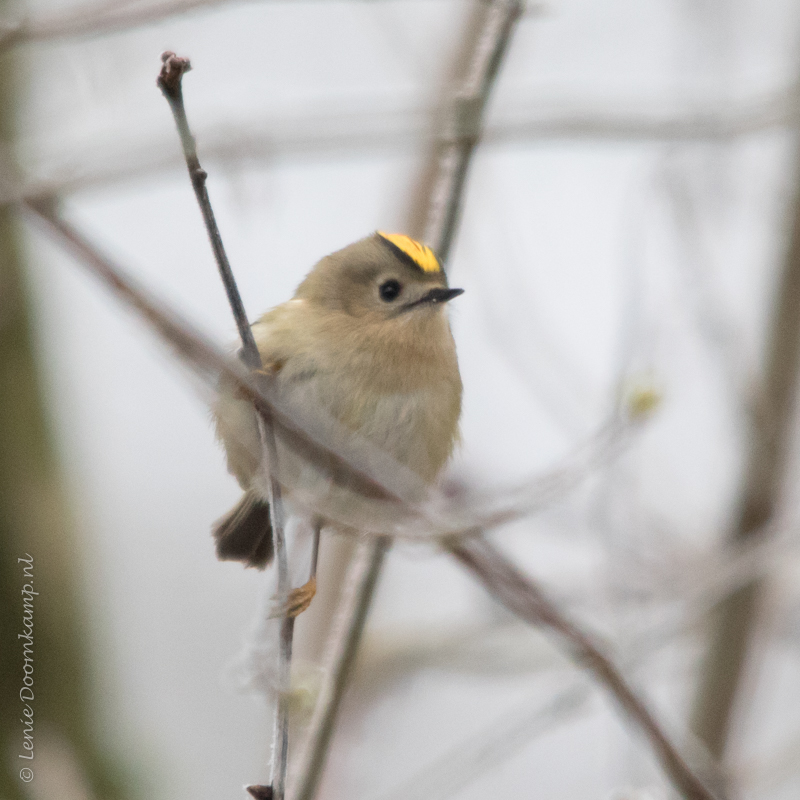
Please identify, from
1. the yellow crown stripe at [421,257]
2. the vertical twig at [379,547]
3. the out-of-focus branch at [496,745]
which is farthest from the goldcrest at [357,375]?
the out-of-focus branch at [496,745]

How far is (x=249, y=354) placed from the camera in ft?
5.06

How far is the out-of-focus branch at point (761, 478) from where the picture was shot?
343 centimetres

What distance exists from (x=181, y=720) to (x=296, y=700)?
421 cm

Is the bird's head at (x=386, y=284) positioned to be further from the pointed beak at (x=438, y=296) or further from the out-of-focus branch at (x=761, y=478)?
the out-of-focus branch at (x=761, y=478)

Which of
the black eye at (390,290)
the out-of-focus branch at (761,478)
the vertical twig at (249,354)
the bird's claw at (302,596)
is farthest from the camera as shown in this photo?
the out-of-focus branch at (761,478)

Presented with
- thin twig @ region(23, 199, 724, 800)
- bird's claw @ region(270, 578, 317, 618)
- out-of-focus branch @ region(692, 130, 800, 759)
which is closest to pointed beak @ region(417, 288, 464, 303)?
bird's claw @ region(270, 578, 317, 618)

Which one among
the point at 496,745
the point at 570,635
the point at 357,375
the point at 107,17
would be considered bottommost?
the point at 570,635

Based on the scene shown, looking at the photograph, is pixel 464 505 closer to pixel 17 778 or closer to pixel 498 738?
pixel 498 738

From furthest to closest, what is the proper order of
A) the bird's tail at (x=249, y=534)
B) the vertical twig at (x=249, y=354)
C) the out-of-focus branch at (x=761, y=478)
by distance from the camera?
the out-of-focus branch at (x=761, y=478), the bird's tail at (x=249, y=534), the vertical twig at (x=249, y=354)

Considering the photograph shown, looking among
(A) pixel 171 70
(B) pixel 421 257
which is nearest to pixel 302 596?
(B) pixel 421 257

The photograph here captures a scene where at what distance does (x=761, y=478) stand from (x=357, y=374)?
1850mm

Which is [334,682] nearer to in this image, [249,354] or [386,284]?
[249,354]

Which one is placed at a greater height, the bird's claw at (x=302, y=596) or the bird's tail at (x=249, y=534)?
the bird's tail at (x=249, y=534)

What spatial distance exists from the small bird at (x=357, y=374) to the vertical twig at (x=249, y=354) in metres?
0.70
